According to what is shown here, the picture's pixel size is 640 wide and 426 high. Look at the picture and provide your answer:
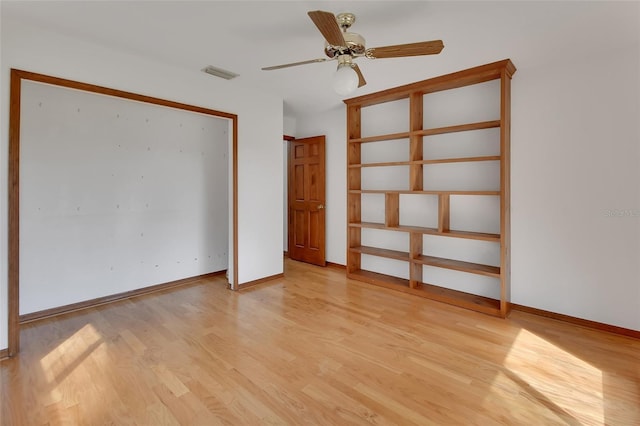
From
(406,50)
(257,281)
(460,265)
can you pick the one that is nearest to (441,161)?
(460,265)

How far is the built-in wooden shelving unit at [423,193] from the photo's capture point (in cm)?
320

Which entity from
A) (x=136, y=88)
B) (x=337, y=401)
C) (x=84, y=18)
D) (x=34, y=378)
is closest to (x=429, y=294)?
(x=337, y=401)

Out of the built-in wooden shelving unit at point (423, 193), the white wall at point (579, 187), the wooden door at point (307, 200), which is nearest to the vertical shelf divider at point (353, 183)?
the built-in wooden shelving unit at point (423, 193)

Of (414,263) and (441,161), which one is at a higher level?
(441,161)

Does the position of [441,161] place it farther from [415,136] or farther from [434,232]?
[434,232]

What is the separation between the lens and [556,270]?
10.3 ft

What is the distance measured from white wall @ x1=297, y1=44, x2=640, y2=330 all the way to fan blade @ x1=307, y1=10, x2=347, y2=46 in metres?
1.86

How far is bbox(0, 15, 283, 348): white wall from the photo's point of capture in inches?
94.8

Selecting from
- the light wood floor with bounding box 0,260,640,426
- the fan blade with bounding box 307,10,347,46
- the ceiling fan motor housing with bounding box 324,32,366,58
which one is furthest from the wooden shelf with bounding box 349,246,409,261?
the fan blade with bounding box 307,10,347,46

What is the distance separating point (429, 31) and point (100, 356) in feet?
11.7

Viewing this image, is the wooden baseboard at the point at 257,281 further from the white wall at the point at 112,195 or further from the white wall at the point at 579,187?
the white wall at the point at 579,187

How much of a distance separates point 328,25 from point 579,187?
2774 mm

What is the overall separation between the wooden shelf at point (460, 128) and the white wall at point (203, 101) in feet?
6.31

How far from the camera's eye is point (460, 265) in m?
3.54
